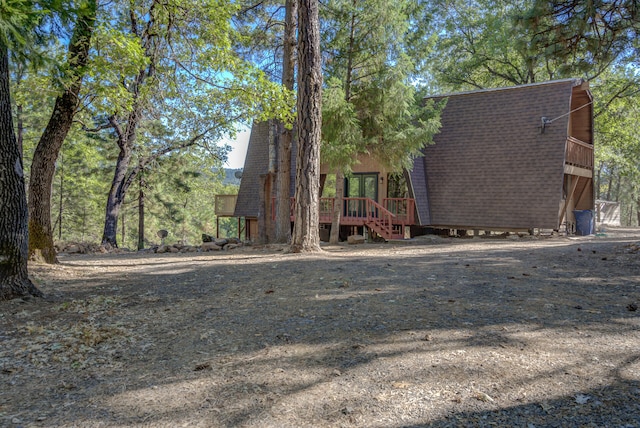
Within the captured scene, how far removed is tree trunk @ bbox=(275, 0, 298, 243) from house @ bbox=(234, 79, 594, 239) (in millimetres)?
1090

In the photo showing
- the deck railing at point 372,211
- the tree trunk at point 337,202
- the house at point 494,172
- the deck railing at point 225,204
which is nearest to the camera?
the tree trunk at point 337,202

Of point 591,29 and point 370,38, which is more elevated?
point 370,38

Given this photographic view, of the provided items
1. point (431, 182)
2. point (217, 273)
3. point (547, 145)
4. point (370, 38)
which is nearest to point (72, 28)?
point (217, 273)

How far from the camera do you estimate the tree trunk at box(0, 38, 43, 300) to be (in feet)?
17.1

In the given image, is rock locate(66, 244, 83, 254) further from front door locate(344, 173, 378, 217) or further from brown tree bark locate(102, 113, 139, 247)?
front door locate(344, 173, 378, 217)

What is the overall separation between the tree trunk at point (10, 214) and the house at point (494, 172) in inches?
355

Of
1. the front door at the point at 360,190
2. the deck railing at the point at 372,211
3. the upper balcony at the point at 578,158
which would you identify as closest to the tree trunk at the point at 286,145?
the deck railing at the point at 372,211

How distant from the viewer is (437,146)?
1605 cm

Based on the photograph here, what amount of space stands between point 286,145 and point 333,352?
1028 cm

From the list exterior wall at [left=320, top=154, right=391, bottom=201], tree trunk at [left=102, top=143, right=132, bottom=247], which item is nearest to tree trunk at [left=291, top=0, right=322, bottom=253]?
exterior wall at [left=320, top=154, right=391, bottom=201]

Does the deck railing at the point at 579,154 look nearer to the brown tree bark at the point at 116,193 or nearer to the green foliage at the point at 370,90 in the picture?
the green foliage at the point at 370,90

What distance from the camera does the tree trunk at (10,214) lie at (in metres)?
5.21

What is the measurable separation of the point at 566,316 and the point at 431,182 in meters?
12.0

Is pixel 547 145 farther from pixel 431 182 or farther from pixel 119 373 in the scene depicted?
pixel 119 373
